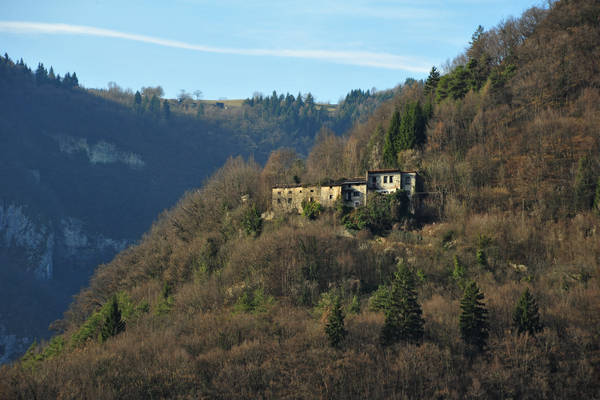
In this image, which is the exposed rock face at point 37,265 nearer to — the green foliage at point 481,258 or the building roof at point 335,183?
the building roof at point 335,183

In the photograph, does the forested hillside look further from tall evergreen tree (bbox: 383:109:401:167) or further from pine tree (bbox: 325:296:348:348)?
pine tree (bbox: 325:296:348:348)

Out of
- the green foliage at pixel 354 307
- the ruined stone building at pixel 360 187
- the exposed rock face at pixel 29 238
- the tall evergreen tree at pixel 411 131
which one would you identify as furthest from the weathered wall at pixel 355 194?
the exposed rock face at pixel 29 238

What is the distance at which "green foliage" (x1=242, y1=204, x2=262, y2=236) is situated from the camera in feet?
201

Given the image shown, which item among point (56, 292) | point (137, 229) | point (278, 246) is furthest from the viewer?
point (137, 229)

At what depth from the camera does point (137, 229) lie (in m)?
168

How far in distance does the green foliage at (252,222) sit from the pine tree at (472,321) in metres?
27.0

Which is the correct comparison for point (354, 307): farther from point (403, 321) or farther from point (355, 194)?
point (355, 194)

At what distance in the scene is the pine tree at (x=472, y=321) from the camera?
40812 millimetres

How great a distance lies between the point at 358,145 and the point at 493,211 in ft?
87.8

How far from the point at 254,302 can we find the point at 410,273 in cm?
1496

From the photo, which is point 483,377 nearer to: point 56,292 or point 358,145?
point 358,145

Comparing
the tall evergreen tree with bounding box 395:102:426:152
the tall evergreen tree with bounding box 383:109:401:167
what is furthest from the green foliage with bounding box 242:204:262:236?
the tall evergreen tree with bounding box 395:102:426:152

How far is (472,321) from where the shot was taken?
134ft

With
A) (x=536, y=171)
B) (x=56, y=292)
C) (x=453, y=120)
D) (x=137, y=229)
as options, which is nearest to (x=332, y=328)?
(x=536, y=171)
